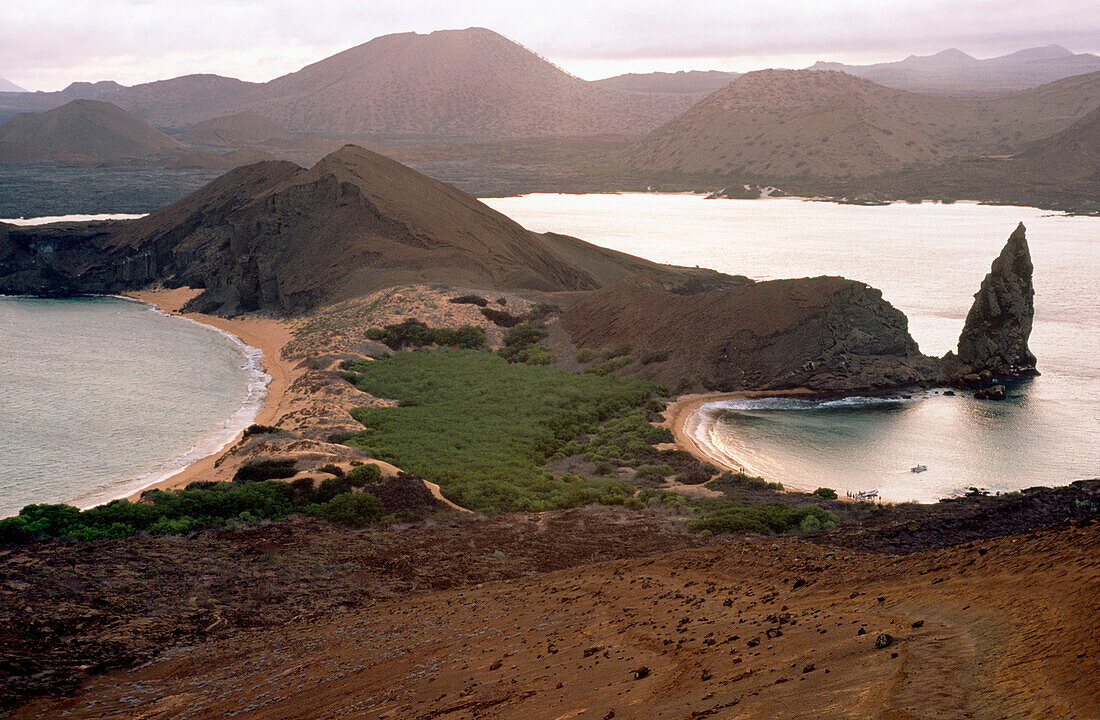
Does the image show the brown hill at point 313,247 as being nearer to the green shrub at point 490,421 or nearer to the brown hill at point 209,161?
the green shrub at point 490,421

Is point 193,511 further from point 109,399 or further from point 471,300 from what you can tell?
point 471,300

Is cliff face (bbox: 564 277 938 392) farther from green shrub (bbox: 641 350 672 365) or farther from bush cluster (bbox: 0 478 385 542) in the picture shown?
bush cluster (bbox: 0 478 385 542)

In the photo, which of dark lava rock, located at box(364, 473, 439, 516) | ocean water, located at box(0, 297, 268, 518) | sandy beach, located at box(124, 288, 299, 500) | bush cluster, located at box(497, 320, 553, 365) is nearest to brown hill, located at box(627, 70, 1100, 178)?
sandy beach, located at box(124, 288, 299, 500)

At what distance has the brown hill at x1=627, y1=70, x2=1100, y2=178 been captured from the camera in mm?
163375

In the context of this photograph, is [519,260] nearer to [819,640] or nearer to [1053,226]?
[819,640]

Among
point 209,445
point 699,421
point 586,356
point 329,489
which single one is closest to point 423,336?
point 586,356

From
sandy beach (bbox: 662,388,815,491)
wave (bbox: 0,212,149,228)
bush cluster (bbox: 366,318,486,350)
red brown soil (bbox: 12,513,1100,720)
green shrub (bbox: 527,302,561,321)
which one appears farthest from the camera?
wave (bbox: 0,212,149,228)

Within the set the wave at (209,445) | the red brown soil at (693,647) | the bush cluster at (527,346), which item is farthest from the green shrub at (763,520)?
the bush cluster at (527,346)

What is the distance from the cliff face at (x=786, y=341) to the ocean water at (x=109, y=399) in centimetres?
2237

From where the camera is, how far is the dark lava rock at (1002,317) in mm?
48719

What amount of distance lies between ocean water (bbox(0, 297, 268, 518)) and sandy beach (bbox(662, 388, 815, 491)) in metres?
20.1

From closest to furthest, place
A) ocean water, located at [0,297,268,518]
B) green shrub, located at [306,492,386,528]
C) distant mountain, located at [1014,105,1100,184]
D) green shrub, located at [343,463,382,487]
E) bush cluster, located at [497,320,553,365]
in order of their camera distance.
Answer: green shrub, located at [306,492,386,528], green shrub, located at [343,463,382,487], ocean water, located at [0,297,268,518], bush cluster, located at [497,320,553,365], distant mountain, located at [1014,105,1100,184]

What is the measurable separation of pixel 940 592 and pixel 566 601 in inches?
293

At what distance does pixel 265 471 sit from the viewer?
2952 centimetres
